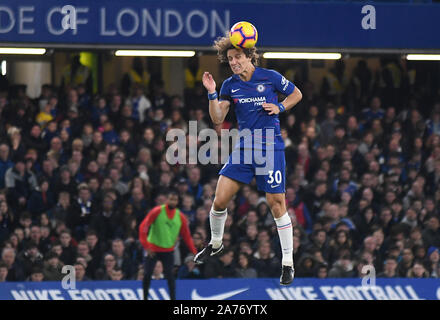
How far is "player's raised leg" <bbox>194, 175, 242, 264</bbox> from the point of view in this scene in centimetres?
1048

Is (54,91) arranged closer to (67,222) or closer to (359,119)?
(67,222)

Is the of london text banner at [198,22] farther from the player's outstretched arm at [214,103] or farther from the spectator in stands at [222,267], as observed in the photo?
the player's outstretched arm at [214,103]

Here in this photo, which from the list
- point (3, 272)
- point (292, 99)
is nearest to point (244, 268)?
point (3, 272)

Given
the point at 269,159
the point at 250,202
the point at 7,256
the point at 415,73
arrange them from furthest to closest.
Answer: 1. the point at 415,73
2. the point at 250,202
3. the point at 7,256
4. the point at 269,159

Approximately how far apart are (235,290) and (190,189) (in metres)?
2.07

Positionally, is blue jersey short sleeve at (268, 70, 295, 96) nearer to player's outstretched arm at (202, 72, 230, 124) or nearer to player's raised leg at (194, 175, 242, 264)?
player's outstretched arm at (202, 72, 230, 124)

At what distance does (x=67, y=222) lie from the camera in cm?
1639

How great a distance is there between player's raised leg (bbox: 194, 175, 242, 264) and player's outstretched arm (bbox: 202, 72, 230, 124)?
61 centimetres

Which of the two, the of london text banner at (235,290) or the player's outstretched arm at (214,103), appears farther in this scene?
the of london text banner at (235,290)

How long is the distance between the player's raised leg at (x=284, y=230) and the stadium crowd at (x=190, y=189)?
503 centimetres

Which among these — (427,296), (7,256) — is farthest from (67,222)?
(427,296)

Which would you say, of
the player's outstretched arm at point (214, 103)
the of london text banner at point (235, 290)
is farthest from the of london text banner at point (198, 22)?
the player's outstretched arm at point (214, 103)

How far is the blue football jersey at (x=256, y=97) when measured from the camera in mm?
10297

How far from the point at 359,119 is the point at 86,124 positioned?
4.74 meters
